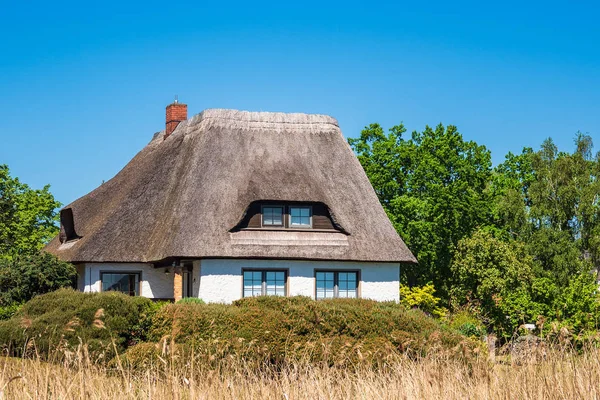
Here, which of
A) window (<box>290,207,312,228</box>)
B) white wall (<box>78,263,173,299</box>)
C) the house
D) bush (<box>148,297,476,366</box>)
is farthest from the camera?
white wall (<box>78,263,173,299</box>)

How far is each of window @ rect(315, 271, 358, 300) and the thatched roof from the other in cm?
96

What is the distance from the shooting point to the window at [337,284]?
1089 inches

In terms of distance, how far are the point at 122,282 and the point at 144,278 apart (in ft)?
2.60

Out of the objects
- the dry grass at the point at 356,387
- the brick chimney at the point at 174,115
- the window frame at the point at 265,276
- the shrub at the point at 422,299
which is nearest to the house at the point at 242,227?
the window frame at the point at 265,276

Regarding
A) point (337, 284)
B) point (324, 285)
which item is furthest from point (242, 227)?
point (337, 284)

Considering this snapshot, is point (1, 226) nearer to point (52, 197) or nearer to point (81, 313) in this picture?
point (52, 197)

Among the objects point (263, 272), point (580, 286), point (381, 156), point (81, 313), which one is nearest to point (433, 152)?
point (381, 156)

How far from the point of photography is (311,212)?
92.7ft

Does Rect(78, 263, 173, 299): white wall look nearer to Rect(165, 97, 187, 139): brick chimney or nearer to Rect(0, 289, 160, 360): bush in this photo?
Rect(165, 97, 187, 139): brick chimney

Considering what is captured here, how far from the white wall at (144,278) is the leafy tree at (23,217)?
13.7 meters

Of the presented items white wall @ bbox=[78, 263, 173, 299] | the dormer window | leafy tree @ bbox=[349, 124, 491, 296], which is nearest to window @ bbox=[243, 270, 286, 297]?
the dormer window

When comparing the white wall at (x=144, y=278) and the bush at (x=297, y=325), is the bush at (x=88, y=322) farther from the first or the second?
the white wall at (x=144, y=278)

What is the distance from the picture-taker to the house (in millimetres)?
26812

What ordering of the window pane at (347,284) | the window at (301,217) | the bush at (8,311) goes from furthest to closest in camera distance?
the window at (301,217) → the window pane at (347,284) → the bush at (8,311)
